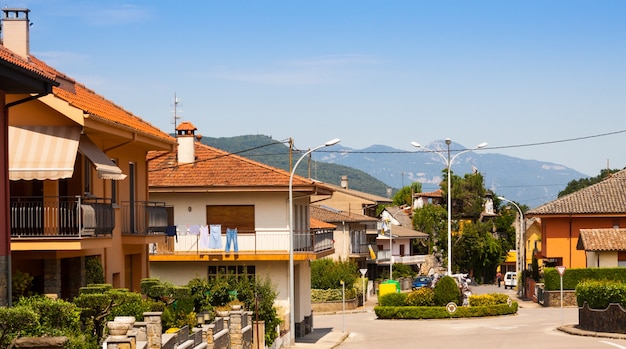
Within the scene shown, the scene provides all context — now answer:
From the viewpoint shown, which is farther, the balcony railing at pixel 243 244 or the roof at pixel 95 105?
the balcony railing at pixel 243 244

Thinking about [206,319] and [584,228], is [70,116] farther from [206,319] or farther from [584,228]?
[584,228]

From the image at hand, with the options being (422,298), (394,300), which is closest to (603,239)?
(422,298)

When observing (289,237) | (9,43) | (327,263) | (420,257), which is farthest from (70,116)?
(420,257)

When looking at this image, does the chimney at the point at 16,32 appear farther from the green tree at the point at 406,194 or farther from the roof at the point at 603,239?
the green tree at the point at 406,194

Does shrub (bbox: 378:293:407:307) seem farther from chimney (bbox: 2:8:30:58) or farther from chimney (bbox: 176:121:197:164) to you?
chimney (bbox: 2:8:30:58)

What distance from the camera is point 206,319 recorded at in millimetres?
28391

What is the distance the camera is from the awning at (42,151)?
871 inches

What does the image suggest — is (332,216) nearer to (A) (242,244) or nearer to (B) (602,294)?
(B) (602,294)

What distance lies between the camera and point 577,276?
62.3 m

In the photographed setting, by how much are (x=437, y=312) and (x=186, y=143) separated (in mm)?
18510

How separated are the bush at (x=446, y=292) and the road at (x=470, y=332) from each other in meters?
1.98

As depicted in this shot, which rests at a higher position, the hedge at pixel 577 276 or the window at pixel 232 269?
the window at pixel 232 269

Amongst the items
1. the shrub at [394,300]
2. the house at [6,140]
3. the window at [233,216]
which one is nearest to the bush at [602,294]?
the shrub at [394,300]

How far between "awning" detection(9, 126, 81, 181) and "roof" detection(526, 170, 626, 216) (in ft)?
164
